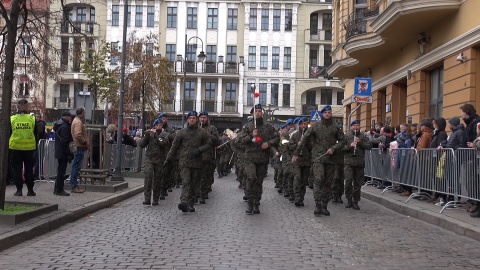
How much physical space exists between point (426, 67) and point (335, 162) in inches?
373

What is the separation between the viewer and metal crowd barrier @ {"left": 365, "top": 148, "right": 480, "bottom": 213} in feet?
35.6

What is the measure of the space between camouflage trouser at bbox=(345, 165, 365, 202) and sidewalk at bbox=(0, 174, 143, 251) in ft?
17.2

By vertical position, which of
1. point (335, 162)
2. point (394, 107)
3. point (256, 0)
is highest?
point (256, 0)

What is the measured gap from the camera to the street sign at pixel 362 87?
65.4 ft

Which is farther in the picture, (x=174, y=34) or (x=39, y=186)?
(x=174, y=34)

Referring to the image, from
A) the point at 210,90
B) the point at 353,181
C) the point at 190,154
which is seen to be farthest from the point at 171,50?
the point at 190,154

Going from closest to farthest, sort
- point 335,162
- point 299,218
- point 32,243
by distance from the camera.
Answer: point 32,243
point 299,218
point 335,162

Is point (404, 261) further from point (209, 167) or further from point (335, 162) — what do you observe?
point (209, 167)

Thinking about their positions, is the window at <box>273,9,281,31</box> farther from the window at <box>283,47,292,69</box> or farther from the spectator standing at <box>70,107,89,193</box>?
the spectator standing at <box>70,107,89,193</box>

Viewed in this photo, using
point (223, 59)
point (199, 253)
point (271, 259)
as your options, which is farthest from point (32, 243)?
point (223, 59)

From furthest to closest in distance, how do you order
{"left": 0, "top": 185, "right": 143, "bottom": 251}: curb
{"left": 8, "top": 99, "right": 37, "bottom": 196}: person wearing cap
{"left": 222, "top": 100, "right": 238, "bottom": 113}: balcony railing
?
{"left": 222, "top": 100, "right": 238, "bottom": 113}: balcony railing → {"left": 8, "top": 99, "right": 37, "bottom": 196}: person wearing cap → {"left": 0, "top": 185, "right": 143, "bottom": 251}: curb

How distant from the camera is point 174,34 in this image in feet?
183

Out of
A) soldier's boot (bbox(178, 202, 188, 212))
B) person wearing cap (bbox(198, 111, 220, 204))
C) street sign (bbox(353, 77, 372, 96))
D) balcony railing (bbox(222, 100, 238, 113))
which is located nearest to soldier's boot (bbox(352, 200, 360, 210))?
person wearing cap (bbox(198, 111, 220, 204))

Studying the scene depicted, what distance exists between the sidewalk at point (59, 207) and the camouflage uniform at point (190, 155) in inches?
73.8
